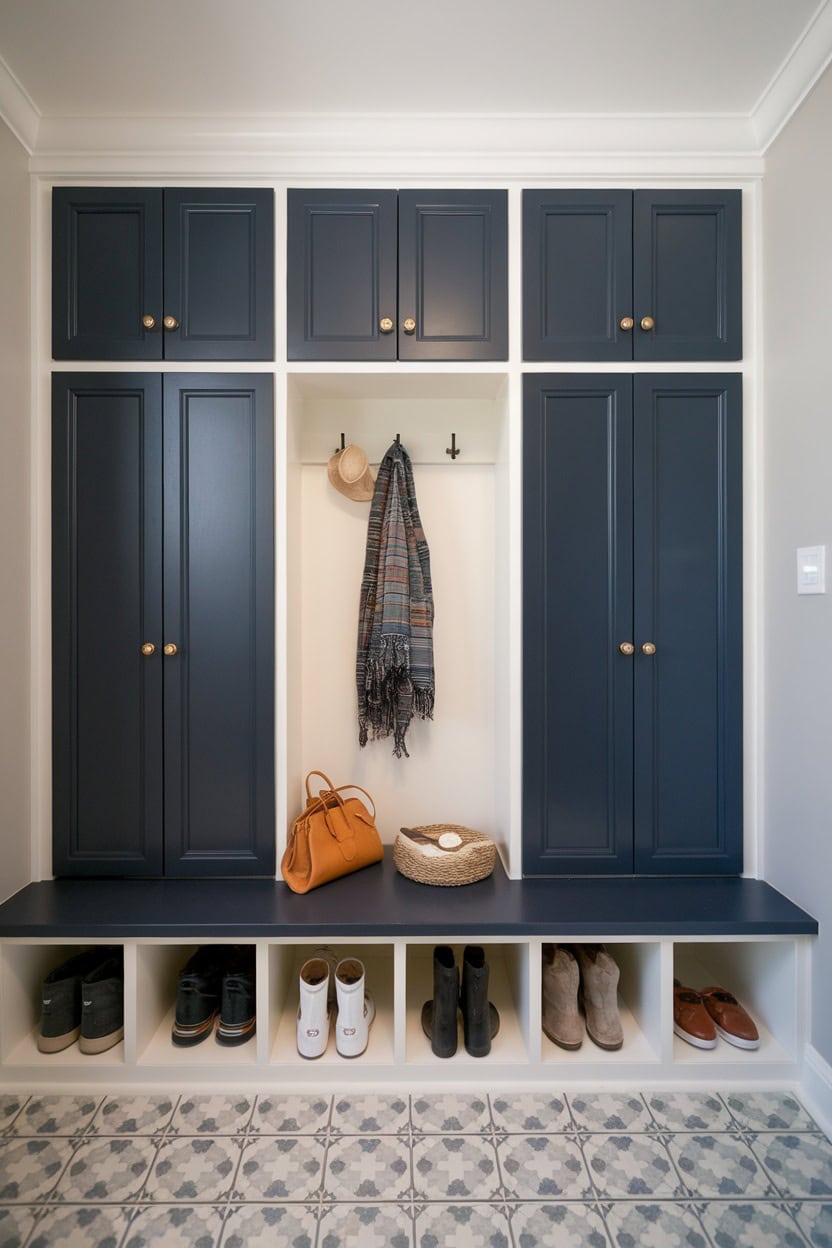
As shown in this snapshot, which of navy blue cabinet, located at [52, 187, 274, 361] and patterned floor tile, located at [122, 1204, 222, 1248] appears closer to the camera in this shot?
patterned floor tile, located at [122, 1204, 222, 1248]

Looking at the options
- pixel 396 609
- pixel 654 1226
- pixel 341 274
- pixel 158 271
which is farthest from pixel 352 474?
pixel 654 1226

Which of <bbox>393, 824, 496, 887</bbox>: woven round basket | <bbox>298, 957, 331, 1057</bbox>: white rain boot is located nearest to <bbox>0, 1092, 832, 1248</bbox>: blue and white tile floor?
<bbox>298, 957, 331, 1057</bbox>: white rain boot

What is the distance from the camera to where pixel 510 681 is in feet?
6.11

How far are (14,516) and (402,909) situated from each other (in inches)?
62.4

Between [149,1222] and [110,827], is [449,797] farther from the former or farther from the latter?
[149,1222]

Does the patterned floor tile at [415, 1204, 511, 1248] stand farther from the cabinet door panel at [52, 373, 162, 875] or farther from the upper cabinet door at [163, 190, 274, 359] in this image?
the upper cabinet door at [163, 190, 274, 359]

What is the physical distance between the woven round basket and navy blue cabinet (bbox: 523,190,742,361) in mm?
1501

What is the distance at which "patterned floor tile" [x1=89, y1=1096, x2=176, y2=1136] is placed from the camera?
146cm

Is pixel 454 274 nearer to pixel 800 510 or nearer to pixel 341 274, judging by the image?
pixel 341 274

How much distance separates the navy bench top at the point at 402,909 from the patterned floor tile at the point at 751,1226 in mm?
523

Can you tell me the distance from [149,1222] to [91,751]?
3.70 ft

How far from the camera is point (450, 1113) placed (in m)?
1.50

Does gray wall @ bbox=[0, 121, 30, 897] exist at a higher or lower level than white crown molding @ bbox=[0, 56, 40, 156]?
lower

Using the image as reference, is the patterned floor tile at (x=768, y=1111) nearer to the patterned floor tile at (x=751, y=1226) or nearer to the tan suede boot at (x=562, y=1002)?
the patterned floor tile at (x=751, y=1226)
